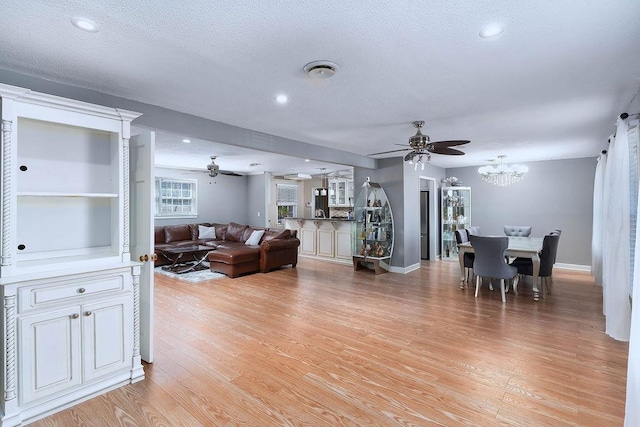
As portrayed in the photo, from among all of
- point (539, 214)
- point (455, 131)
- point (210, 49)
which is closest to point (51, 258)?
point (210, 49)

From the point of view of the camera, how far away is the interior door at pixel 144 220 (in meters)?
2.72

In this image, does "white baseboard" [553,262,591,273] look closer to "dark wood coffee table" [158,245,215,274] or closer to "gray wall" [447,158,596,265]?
"gray wall" [447,158,596,265]

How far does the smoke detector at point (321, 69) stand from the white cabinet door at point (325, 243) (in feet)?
18.9

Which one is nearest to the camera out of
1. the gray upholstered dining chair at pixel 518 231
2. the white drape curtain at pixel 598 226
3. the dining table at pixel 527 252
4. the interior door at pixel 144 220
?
the interior door at pixel 144 220

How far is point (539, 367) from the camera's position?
2727mm

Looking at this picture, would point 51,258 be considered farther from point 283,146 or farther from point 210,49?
point 283,146

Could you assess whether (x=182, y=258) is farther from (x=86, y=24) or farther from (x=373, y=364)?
(x=86, y=24)

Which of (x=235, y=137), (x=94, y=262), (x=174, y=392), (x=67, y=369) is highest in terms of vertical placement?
A: (x=235, y=137)

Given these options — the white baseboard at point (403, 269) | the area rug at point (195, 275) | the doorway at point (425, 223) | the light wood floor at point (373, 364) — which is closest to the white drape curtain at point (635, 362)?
the light wood floor at point (373, 364)

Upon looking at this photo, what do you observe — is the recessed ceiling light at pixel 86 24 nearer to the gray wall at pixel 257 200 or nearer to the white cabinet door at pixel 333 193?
the gray wall at pixel 257 200

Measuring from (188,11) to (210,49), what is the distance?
42 cm

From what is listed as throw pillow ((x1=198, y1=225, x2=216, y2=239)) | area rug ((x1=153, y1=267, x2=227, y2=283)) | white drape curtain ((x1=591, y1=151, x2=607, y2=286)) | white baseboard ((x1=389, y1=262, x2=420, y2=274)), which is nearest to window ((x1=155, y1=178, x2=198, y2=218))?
throw pillow ((x1=198, y1=225, x2=216, y2=239))

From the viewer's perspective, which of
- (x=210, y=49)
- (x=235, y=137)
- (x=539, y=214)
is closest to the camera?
(x=210, y=49)

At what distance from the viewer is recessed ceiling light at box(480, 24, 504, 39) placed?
1.79 m
